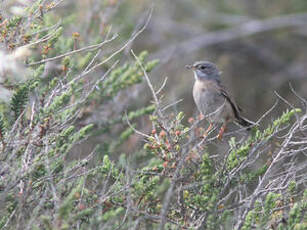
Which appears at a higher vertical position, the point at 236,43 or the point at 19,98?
the point at 19,98

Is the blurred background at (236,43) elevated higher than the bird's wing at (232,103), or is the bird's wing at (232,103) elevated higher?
the bird's wing at (232,103)

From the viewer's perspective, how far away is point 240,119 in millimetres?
7422

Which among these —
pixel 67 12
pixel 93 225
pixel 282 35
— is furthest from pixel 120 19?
pixel 93 225

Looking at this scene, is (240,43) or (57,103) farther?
(240,43)

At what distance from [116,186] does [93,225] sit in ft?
1.95

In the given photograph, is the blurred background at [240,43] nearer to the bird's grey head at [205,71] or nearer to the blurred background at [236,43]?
the blurred background at [236,43]

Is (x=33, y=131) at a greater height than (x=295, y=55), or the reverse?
(x=33, y=131)

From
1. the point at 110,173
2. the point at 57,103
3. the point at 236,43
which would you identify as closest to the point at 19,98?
the point at 57,103

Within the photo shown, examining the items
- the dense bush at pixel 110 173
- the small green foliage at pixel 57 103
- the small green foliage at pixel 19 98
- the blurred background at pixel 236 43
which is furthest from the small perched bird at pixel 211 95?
the blurred background at pixel 236 43

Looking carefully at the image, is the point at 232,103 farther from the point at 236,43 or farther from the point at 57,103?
the point at 236,43

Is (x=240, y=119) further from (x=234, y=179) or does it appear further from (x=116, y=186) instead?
(x=116, y=186)

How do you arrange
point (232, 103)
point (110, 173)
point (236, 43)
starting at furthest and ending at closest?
1. point (236, 43)
2. point (232, 103)
3. point (110, 173)

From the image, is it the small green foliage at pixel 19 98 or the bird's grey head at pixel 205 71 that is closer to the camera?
the small green foliage at pixel 19 98

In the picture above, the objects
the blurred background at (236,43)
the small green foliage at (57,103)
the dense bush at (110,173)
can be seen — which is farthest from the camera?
the blurred background at (236,43)
